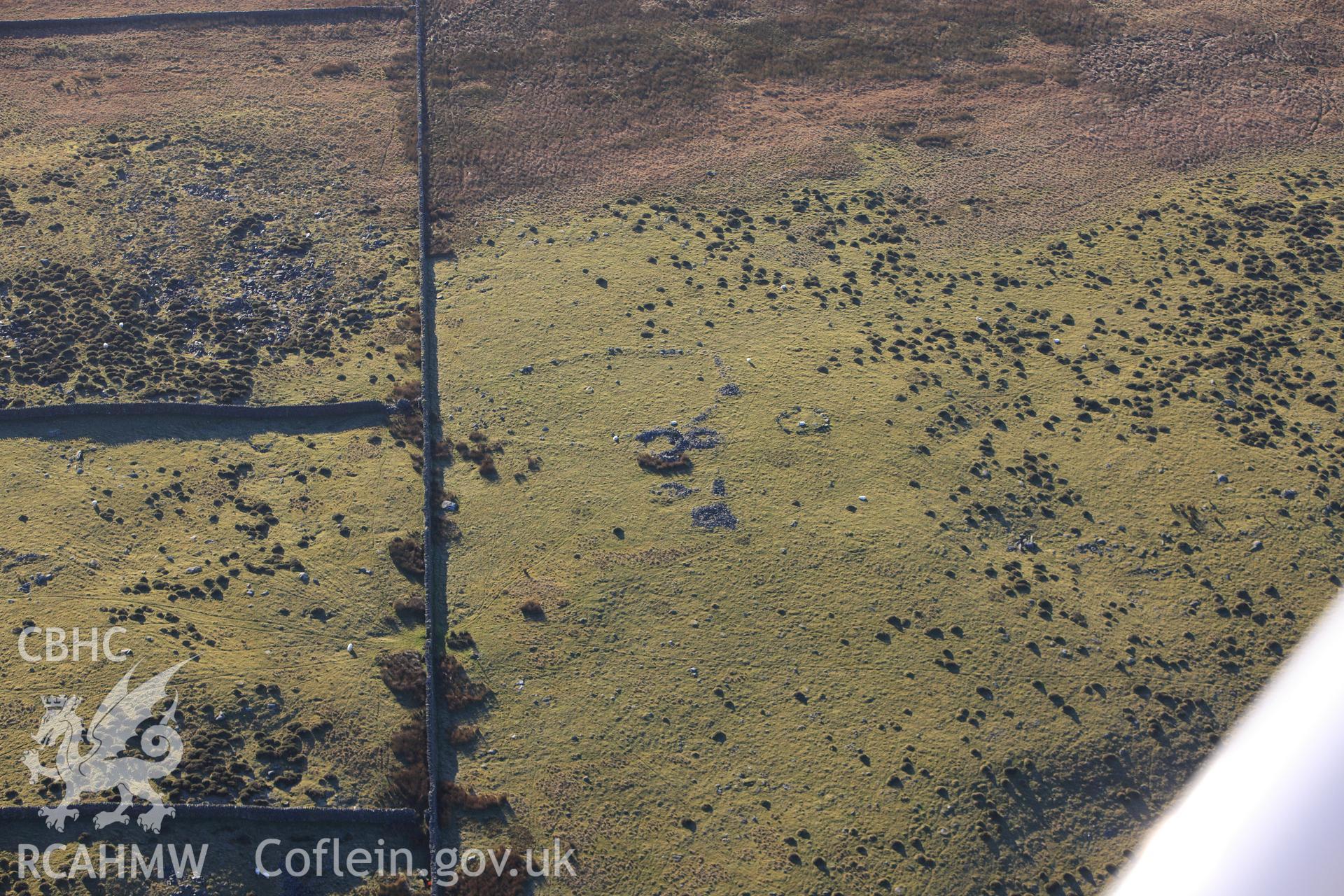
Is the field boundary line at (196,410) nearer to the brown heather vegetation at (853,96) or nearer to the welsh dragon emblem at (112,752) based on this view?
the brown heather vegetation at (853,96)

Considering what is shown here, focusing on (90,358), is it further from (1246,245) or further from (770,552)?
(1246,245)

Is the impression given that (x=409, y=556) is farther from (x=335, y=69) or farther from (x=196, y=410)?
(x=335, y=69)

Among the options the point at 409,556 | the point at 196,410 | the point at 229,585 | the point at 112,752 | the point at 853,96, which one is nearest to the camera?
the point at 112,752

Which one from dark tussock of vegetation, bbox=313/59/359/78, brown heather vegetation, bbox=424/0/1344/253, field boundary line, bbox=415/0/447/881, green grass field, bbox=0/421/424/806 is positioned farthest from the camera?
dark tussock of vegetation, bbox=313/59/359/78

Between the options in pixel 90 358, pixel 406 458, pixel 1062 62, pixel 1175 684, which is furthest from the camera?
pixel 1062 62

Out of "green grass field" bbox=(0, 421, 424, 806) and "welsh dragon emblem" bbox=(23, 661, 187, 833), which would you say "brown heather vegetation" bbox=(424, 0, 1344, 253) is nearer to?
"green grass field" bbox=(0, 421, 424, 806)

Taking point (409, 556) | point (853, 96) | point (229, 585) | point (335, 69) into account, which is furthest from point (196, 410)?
point (853, 96)

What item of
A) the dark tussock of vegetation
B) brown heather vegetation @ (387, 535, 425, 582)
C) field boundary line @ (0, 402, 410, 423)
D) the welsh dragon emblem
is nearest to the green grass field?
brown heather vegetation @ (387, 535, 425, 582)

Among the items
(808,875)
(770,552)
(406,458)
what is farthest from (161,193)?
(808,875)
